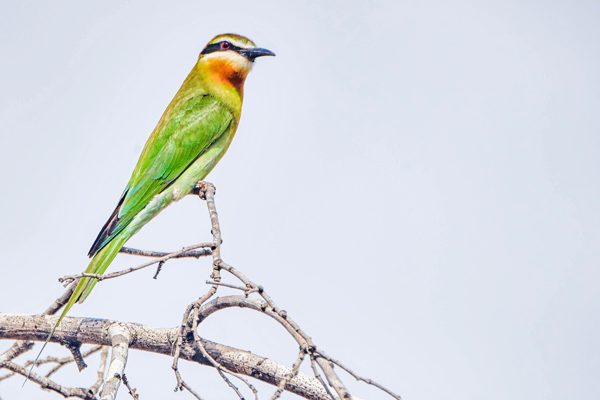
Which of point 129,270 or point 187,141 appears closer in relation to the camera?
point 129,270

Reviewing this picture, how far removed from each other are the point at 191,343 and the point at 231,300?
0.37 m

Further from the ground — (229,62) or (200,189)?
(229,62)

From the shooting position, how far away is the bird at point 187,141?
5.17 metres

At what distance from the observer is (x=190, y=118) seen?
19.7ft

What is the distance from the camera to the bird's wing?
551 cm

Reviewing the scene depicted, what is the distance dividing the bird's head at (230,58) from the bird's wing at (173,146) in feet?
1.11

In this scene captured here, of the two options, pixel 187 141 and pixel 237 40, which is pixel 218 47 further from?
pixel 187 141

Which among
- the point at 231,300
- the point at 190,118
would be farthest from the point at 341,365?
the point at 190,118

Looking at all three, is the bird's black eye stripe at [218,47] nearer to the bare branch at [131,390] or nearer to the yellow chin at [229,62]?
the yellow chin at [229,62]

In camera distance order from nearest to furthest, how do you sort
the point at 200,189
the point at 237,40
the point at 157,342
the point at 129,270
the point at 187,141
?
the point at 129,270, the point at 157,342, the point at 200,189, the point at 187,141, the point at 237,40

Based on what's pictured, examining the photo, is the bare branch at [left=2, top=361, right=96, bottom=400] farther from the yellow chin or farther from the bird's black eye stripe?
the bird's black eye stripe

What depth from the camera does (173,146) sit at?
586 centimetres

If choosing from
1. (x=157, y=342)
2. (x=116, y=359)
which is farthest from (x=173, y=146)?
(x=116, y=359)

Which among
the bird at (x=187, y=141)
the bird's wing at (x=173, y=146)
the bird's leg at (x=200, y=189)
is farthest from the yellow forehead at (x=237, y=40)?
the bird's leg at (x=200, y=189)
